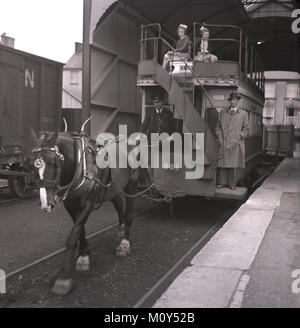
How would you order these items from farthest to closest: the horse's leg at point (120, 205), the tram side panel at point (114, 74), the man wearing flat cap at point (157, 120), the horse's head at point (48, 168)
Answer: the tram side panel at point (114, 74), the man wearing flat cap at point (157, 120), the horse's leg at point (120, 205), the horse's head at point (48, 168)

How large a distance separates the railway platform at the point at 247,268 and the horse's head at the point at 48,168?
1447 mm

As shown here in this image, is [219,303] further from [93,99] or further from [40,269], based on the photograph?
[93,99]

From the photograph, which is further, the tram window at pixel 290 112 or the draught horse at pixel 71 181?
the tram window at pixel 290 112

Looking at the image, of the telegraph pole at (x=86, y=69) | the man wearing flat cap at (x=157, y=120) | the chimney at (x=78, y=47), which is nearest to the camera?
the man wearing flat cap at (x=157, y=120)

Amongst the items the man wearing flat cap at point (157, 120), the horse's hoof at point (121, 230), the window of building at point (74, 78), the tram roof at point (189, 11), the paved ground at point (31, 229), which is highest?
the window of building at point (74, 78)

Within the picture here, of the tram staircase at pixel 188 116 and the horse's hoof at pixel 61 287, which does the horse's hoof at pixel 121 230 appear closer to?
the tram staircase at pixel 188 116

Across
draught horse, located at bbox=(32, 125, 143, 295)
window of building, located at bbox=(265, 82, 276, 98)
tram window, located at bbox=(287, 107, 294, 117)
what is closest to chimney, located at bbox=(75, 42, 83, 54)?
window of building, located at bbox=(265, 82, 276, 98)

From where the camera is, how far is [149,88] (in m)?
10.3

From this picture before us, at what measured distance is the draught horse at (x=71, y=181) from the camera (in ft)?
15.1

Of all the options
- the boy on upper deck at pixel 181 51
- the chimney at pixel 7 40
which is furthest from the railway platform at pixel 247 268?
the chimney at pixel 7 40

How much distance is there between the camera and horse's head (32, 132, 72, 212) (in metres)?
4.56

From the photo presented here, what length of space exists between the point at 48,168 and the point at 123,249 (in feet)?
7.52

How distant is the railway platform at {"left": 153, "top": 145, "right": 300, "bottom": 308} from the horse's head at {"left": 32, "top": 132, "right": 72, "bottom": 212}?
4.75ft

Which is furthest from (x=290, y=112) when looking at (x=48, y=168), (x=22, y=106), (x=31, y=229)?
(x=48, y=168)
